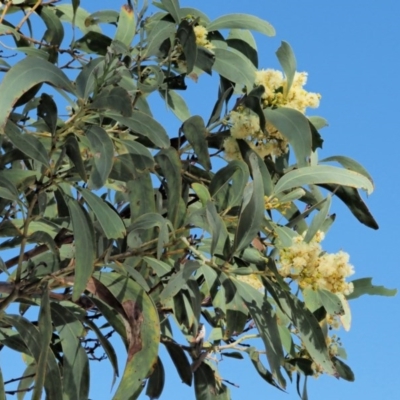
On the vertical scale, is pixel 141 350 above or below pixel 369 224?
below

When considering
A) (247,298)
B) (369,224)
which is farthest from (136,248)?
(369,224)

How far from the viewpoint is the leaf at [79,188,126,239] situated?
2033 millimetres

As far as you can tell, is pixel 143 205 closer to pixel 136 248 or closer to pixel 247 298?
pixel 136 248

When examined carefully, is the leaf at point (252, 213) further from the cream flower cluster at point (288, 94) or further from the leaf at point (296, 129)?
the cream flower cluster at point (288, 94)

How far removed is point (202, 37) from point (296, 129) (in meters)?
0.42

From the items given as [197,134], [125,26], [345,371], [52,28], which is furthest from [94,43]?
[345,371]

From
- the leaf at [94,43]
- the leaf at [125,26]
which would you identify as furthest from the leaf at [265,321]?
the leaf at [94,43]

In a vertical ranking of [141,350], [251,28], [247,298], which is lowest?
[141,350]

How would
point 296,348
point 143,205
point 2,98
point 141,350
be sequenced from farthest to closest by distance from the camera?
point 296,348, point 143,205, point 141,350, point 2,98

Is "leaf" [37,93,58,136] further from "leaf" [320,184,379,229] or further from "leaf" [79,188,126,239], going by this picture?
"leaf" [320,184,379,229]

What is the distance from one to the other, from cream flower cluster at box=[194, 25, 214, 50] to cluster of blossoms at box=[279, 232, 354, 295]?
0.60 meters

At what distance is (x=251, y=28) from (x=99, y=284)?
0.80 m

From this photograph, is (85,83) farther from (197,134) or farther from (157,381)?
(157,381)

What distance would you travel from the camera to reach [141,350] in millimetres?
2008
